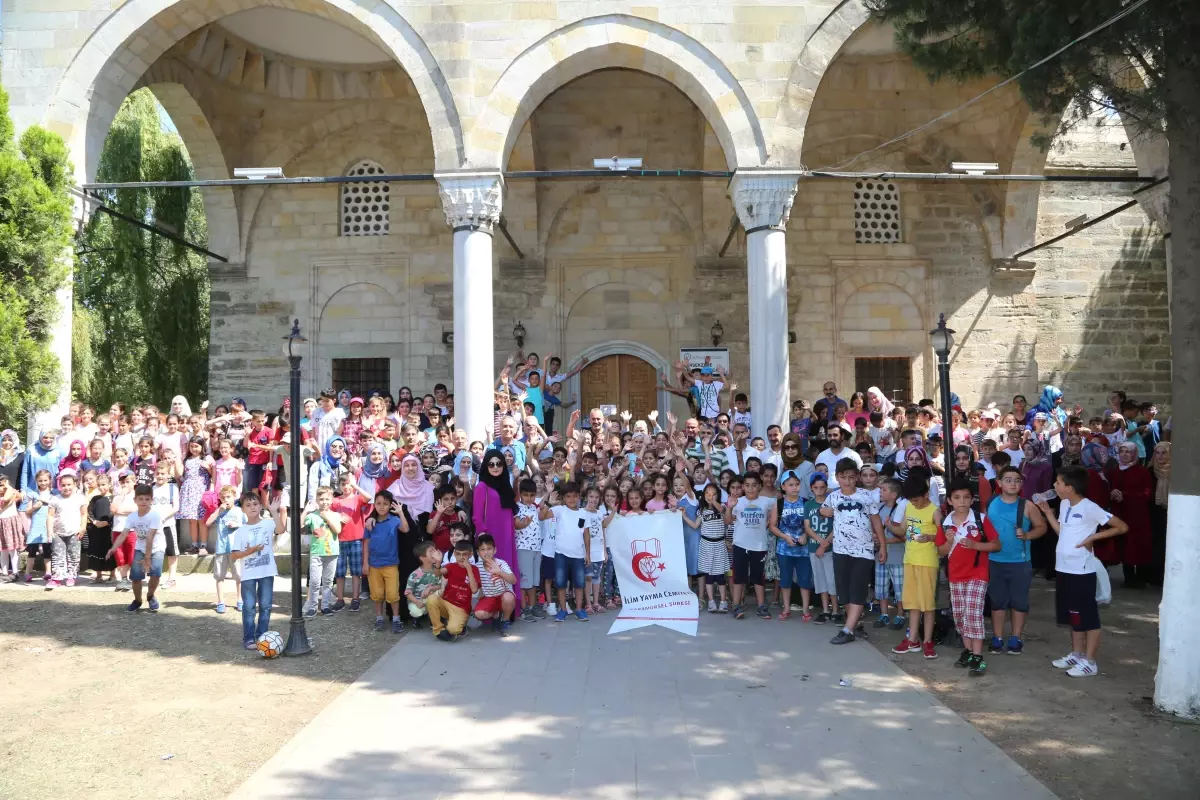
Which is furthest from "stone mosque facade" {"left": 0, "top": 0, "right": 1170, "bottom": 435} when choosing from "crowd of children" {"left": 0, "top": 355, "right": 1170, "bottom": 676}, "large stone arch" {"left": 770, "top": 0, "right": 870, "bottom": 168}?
"crowd of children" {"left": 0, "top": 355, "right": 1170, "bottom": 676}

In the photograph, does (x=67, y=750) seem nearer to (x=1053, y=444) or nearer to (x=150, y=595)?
(x=150, y=595)

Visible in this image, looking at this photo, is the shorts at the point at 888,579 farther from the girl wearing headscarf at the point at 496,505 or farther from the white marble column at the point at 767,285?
the girl wearing headscarf at the point at 496,505

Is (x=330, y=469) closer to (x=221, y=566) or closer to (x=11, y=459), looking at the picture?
(x=221, y=566)

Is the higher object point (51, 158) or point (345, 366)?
point (51, 158)

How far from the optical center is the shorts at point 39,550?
10.2 m

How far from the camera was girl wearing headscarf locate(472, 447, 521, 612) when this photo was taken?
8.45 m

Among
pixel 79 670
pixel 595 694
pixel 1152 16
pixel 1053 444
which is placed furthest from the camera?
pixel 1053 444

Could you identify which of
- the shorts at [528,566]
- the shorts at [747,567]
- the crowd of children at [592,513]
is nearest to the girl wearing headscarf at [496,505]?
the crowd of children at [592,513]

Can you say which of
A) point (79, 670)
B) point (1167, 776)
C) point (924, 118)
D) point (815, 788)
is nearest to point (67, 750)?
point (79, 670)

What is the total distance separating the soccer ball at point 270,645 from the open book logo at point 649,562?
3354 mm

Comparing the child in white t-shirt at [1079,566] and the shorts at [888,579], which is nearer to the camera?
the child in white t-shirt at [1079,566]

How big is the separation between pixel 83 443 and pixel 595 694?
8.06m

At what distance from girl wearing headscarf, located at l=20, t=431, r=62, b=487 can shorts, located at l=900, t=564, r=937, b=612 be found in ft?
30.9

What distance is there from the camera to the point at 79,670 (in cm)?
714
